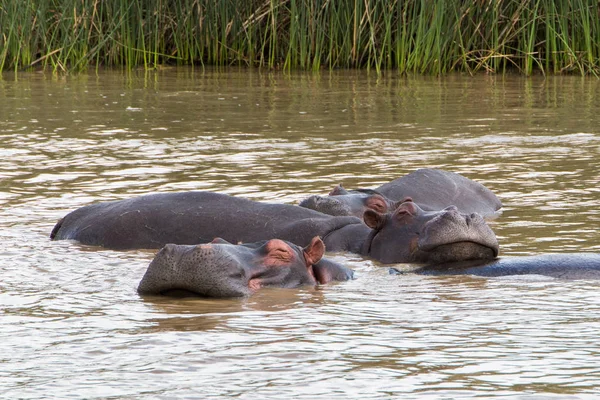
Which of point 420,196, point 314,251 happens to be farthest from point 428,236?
point 420,196

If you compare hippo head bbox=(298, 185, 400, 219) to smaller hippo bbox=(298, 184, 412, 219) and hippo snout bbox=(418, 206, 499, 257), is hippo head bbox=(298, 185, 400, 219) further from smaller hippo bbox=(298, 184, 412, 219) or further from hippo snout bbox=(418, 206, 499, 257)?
hippo snout bbox=(418, 206, 499, 257)

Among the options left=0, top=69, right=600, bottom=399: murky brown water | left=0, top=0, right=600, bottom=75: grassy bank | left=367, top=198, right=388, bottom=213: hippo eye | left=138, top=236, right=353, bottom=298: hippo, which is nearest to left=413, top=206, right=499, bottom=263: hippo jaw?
left=0, top=69, right=600, bottom=399: murky brown water

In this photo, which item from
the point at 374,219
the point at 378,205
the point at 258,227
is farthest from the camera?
the point at 378,205

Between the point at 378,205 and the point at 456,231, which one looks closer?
the point at 456,231

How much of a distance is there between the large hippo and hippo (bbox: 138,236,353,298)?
1.98 feet

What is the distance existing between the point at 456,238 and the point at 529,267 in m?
0.34

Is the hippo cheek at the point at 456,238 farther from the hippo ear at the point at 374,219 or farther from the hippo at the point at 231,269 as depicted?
the hippo at the point at 231,269

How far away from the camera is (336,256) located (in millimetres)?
5844

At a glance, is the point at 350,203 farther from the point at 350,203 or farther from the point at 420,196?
the point at 420,196

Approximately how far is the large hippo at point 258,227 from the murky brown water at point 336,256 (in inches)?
5.6

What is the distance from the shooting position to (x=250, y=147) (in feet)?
30.9

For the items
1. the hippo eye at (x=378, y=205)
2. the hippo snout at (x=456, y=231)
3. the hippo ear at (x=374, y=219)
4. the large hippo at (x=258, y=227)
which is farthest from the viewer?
the hippo eye at (x=378, y=205)

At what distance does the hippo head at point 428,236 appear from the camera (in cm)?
527

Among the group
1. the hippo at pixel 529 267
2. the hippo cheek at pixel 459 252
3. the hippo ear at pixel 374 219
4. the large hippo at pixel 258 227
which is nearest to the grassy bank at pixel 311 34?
the large hippo at pixel 258 227
